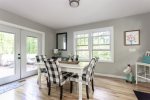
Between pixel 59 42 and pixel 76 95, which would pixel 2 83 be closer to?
pixel 76 95

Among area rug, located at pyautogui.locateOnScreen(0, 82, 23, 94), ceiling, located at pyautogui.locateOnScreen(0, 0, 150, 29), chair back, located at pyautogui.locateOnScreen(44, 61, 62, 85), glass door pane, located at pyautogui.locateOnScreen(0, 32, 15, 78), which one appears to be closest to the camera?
chair back, located at pyautogui.locateOnScreen(44, 61, 62, 85)

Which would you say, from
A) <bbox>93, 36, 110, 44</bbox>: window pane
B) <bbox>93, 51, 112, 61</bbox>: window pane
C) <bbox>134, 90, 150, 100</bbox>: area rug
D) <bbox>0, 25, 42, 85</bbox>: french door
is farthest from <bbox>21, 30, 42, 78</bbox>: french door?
<bbox>134, 90, 150, 100</bbox>: area rug

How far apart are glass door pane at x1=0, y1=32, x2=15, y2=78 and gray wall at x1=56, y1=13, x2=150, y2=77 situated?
10.7 feet

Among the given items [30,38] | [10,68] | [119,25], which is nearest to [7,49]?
[10,68]

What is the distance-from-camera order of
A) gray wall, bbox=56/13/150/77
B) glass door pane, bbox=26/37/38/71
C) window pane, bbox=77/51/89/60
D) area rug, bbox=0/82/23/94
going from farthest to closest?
window pane, bbox=77/51/89/60, glass door pane, bbox=26/37/38/71, gray wall, bbox=56/13/150/77, area rug, bbox=0/82/23/94

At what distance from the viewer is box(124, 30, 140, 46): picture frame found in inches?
149

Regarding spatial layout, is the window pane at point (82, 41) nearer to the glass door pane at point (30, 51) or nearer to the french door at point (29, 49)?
the french door at point (29, 49)

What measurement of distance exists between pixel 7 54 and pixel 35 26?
5.37 feet

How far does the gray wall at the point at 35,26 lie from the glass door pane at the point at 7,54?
51cm

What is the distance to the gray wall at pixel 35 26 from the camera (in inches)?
134

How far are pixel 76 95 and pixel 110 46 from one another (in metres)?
2.56

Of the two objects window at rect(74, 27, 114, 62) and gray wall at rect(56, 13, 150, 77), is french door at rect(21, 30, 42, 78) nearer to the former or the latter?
window at rect(74, 27, 114, 62)

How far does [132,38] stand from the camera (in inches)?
152

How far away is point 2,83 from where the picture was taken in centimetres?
332
